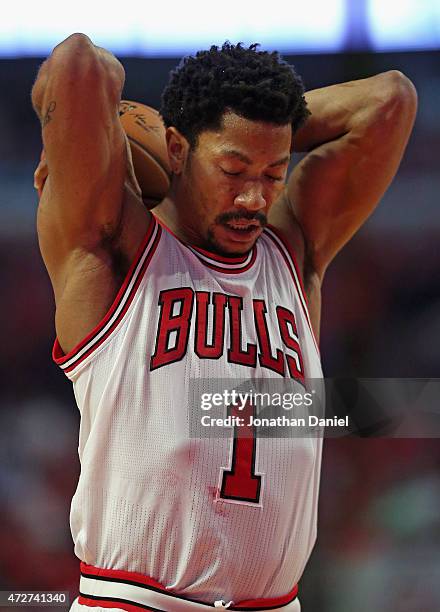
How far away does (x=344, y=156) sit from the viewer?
58.7 inches

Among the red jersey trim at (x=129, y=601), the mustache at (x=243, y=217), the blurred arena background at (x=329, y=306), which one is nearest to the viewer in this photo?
the red jersey trim at (x=129, y=601)

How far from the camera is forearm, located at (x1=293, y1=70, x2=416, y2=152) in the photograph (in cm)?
150

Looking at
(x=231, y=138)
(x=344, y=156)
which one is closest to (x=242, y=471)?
(x=231, y=138)

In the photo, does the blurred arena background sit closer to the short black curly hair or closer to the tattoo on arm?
the short black curly hair

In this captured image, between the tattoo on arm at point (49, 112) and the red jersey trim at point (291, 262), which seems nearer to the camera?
the tattoo on arm at point (49, 112)

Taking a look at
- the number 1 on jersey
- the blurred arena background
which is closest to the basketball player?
the number 1 on jersey

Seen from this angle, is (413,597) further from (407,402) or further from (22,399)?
(22,399)

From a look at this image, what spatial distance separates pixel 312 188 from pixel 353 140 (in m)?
0.11

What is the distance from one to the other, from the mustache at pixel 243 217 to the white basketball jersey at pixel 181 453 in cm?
8

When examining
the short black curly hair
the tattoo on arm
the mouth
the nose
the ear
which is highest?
the short black curly hair

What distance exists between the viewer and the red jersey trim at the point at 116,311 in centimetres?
125

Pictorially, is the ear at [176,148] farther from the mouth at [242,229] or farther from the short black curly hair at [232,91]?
the mouth at [242,229]

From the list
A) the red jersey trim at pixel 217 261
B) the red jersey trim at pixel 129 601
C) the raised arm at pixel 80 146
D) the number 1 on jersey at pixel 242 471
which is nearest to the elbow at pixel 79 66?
the raised arm at pixel 80 146

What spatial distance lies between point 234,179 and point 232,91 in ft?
0.41
